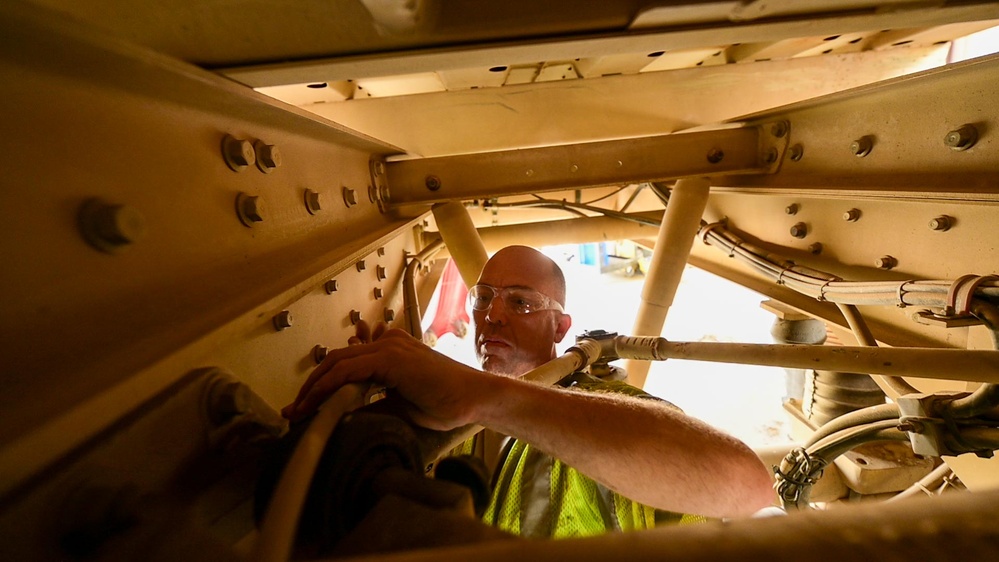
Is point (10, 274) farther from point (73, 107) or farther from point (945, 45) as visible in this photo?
point (945, 45)

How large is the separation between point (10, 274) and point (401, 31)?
27.1 inches

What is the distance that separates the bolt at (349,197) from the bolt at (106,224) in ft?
2.40

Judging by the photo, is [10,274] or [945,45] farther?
[945,45]

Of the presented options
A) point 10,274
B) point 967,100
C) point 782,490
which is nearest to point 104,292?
point 10,274

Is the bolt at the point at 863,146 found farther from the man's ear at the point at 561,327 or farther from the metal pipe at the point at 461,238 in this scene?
the metal pipe at the point at 461,238

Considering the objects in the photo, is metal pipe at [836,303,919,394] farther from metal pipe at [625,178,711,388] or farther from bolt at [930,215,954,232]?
metal pipe at [625,178,711,388]

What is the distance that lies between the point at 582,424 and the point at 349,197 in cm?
94

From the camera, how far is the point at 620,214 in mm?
2275

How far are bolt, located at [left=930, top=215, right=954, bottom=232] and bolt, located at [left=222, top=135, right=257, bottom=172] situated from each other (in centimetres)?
165

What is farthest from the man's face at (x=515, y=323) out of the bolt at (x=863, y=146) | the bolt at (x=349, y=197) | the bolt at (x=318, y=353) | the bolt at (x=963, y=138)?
the bolt at (x=963, y=138)

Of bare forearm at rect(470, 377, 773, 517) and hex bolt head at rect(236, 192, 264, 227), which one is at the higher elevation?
hex bolt head at rect(236, 192, 264, 227)

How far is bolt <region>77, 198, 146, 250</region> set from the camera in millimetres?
485

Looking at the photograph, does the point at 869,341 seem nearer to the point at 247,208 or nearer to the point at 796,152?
the point at 796,152

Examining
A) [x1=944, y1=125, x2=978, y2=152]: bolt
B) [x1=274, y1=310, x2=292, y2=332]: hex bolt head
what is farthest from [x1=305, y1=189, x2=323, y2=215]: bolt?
[x1=944, y1=125, x2=978, y2=152]: bolt
